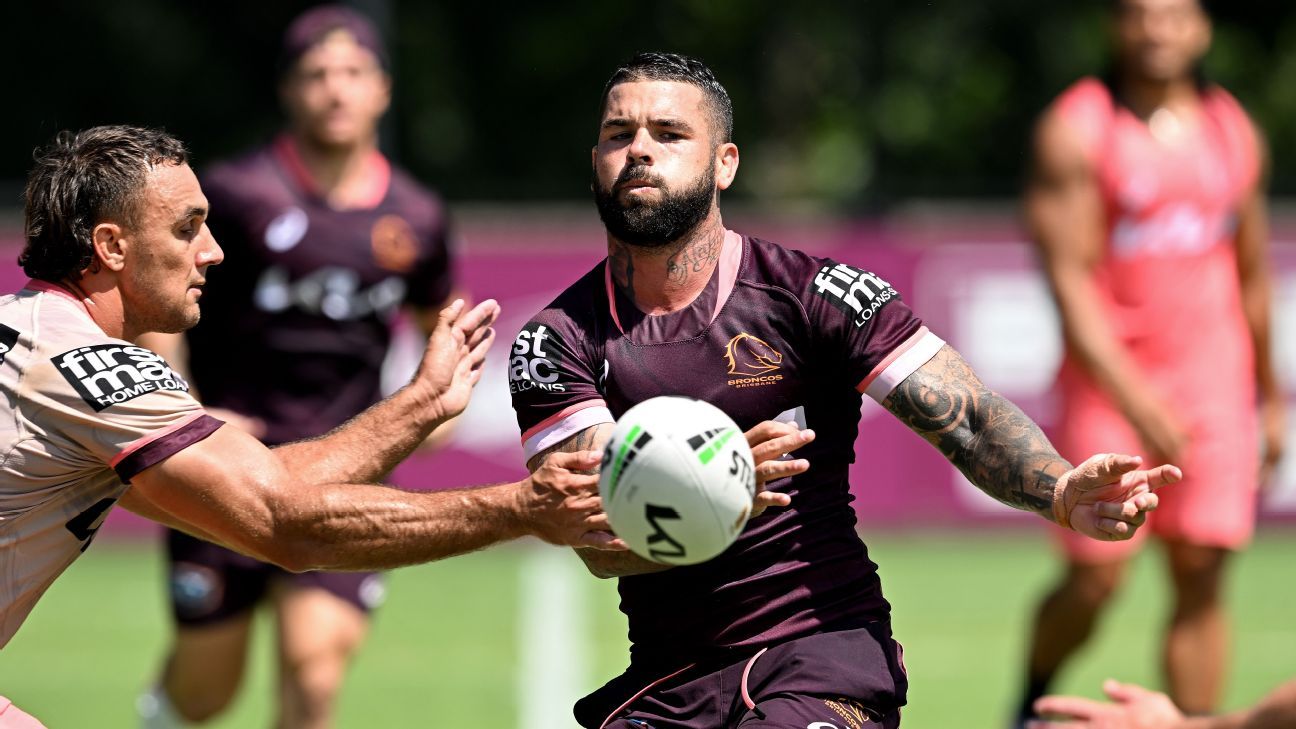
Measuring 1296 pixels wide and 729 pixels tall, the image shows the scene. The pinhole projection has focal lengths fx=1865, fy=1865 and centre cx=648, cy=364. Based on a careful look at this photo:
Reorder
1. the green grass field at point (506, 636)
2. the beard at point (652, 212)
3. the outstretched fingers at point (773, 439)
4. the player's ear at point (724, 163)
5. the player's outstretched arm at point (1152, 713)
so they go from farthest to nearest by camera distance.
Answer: the green grass field at point (506, 636) < the player's ear at point (724, 163) < the beard at point (652, 212) < the outstretched fingers at point (773, 439) < the player's outstretched arm at point (1152, 713)

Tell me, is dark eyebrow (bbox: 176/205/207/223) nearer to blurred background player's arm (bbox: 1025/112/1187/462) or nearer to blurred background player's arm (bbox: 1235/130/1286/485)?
blurred background player's arm (bbox: 1025/112/1187/462)

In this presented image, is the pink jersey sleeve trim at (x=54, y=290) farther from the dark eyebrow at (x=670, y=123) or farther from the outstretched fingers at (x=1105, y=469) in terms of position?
the outstretched fingers at (x=1105, y=469)

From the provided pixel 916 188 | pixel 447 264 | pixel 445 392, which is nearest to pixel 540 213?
pixel 916 188

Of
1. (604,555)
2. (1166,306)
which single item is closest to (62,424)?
(604,555)

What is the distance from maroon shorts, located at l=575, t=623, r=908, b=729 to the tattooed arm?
12.0 inches

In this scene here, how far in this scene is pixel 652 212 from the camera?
5.11 metres

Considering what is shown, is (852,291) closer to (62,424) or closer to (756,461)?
(756,461)

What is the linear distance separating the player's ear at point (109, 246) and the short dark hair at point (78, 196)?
0.02 meters

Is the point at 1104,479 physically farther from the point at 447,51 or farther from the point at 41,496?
the point at 447,51

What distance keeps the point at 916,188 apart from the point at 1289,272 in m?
3.22

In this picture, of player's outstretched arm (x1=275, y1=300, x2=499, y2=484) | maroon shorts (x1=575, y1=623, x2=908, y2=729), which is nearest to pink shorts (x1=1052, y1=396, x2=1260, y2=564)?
maroon shorts (x1=575, y1=623, x2=908, y2=729)

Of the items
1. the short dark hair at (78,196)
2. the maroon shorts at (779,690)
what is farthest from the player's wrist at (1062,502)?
the short dark hair at (78,196)

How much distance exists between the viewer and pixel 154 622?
1188 cm

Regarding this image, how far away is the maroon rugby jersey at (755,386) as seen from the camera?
504 cm
